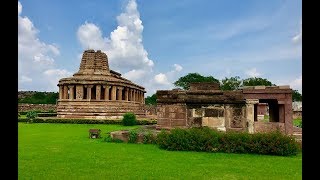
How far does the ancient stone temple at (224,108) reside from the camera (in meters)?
12.9

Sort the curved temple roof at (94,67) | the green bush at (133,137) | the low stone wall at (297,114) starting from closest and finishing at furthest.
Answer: the green bush at (133,137) → the curved temple roof at (94,67) → the low stone wall at (297,114)

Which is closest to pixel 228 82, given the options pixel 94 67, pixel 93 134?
pixel 94 67

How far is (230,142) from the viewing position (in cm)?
1098

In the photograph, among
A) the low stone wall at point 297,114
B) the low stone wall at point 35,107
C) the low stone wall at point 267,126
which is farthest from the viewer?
the low stone wall at point 35,107

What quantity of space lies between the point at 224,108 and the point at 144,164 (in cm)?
594

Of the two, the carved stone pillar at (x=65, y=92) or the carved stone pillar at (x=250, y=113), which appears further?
the carved stone pillar at (x=65, y=92)

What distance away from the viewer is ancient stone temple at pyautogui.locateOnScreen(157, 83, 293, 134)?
1288 centimetres

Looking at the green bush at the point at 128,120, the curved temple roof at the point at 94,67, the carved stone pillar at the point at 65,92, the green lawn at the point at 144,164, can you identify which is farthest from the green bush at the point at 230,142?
the carved stone pillar at the point at 65,92

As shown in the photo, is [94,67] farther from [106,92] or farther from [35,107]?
[35,107]

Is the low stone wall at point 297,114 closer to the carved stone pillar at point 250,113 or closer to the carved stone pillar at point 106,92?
the carved stone pillar at point 106,92

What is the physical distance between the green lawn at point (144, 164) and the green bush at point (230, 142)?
16.7 inches

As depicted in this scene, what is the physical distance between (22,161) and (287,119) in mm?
9570

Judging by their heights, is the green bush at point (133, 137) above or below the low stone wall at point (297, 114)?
above
